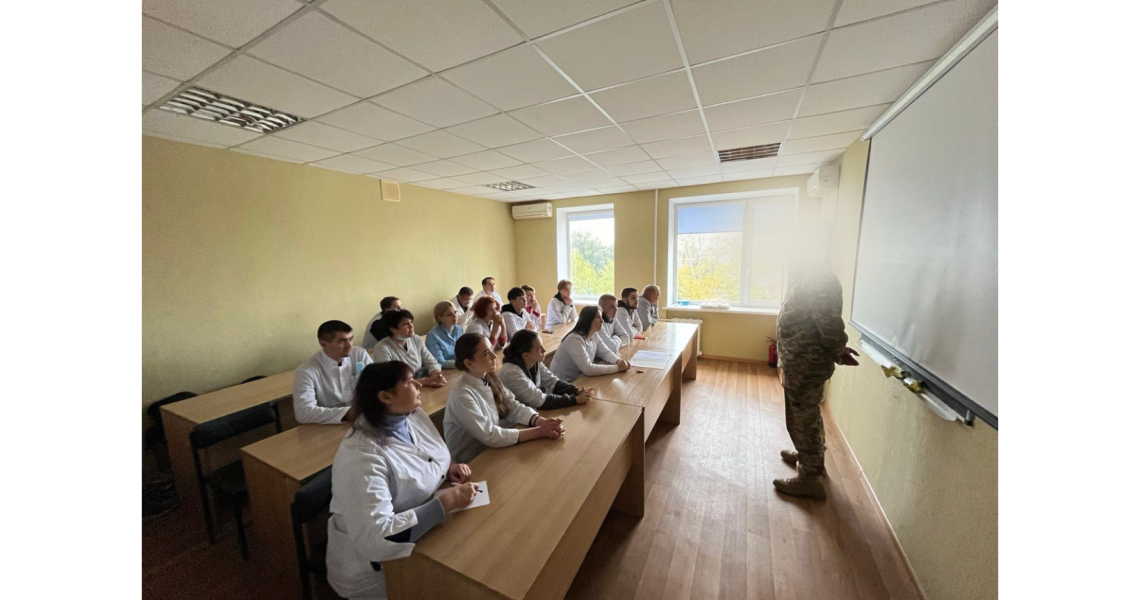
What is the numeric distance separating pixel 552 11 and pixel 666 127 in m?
Result: 1.66

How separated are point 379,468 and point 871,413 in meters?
3.14

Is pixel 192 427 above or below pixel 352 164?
below

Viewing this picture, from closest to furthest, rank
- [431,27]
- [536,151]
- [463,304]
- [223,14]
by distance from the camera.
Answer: [223,14] < [431,27] < [536,151] < [463,304]

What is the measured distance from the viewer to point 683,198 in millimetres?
5574

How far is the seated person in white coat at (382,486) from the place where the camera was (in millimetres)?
1119

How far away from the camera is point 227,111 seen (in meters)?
2.38

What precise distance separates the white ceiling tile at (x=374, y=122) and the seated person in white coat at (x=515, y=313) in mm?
2111

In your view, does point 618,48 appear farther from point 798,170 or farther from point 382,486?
point 798,170

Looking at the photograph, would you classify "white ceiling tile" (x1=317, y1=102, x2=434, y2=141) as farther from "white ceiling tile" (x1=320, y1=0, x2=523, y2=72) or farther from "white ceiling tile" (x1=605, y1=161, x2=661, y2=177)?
"white ceiling tile" (x1=605, y1=161, x2=661, y2=177)

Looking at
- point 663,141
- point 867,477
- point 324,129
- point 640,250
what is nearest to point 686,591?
point 867,477

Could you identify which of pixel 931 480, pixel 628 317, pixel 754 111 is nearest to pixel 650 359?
pixel 628 317

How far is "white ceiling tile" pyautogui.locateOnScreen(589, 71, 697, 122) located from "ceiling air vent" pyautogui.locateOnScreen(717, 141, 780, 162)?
4.79 ft

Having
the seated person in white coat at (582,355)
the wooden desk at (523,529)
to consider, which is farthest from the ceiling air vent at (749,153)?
the wooden desk at (523,529)

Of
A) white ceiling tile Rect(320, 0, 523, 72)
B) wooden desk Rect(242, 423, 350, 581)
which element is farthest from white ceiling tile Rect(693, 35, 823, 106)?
wooden desk Rect(242, 423, 350, 581)
